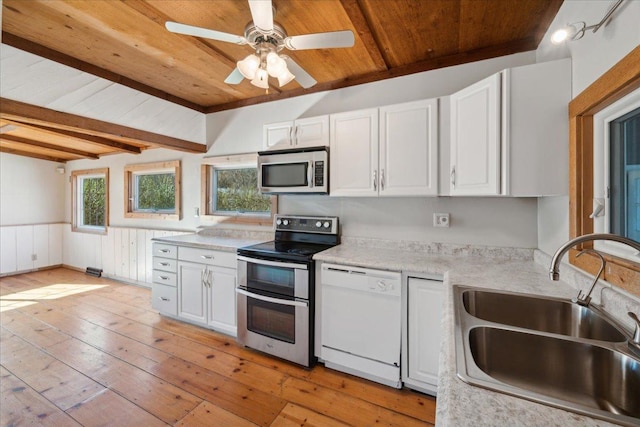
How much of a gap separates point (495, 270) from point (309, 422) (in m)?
1.52

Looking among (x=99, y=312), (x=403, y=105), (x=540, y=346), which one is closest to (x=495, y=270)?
(x=540, y=346)

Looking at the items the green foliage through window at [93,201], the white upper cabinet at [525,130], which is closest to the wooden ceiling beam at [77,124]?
the green foliage through window at [93,201]

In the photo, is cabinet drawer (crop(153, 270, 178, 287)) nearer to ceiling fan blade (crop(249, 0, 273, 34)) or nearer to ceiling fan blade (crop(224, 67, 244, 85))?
ceiling fan blade (crop(224, 67, 244, 85))

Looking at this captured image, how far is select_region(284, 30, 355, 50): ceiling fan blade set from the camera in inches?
60.7

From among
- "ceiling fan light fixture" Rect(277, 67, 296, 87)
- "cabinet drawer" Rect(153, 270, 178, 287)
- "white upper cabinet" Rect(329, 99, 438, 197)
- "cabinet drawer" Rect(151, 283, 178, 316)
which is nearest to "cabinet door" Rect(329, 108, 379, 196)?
"white upper cabinet" Rect(329, 99, 438, 197)

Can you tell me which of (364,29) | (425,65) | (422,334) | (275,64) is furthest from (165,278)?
(425,65)

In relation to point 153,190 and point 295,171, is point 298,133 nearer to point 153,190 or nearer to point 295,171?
point 295,171

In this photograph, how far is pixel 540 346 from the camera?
0.92 metres

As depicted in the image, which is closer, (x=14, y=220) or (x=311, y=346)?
(x=311, y=346)

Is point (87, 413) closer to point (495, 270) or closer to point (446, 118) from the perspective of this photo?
point (495, 270)

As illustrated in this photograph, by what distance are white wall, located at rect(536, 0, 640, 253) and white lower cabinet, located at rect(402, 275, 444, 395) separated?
0.82 meters

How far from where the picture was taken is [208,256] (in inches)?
109

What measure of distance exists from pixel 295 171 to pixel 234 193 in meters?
1.36

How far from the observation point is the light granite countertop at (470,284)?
57 cm
